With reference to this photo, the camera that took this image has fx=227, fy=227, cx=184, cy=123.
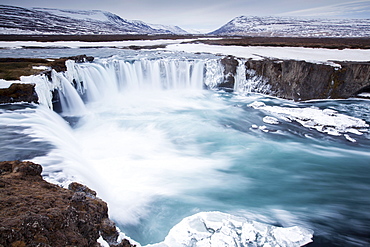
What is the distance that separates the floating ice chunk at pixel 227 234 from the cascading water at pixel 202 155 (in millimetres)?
28

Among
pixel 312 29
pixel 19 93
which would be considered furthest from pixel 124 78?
pixel 312 29

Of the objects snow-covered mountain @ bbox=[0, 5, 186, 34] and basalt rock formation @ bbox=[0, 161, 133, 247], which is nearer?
basalt rock formation @ bbox=[0, 161, 133, 247]

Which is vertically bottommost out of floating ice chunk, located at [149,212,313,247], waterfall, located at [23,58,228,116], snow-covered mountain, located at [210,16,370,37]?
floating ice chunk, located at [149,212,313,247]

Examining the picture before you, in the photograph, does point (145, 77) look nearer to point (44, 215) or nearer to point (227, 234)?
point (227, 234)

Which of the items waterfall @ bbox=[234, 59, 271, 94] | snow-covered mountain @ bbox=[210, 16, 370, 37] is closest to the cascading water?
waterfall @ bbox=[234, 59, 271, 94]

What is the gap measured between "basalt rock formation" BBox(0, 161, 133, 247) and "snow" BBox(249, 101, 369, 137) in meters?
9.52

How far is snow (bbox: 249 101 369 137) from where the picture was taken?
9.48 metres

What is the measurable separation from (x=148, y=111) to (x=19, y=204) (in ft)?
33.8

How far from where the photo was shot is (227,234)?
12.4 ft

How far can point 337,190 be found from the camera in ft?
20.3

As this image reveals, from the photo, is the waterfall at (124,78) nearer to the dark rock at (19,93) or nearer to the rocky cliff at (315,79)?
the dark rock at (19,93)

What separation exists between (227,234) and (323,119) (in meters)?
8.78

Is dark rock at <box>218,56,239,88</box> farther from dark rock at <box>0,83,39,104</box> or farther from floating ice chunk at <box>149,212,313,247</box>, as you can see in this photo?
floating ice chunk at <box>149,212,313,247</box>

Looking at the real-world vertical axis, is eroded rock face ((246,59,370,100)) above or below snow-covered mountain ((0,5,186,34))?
below
